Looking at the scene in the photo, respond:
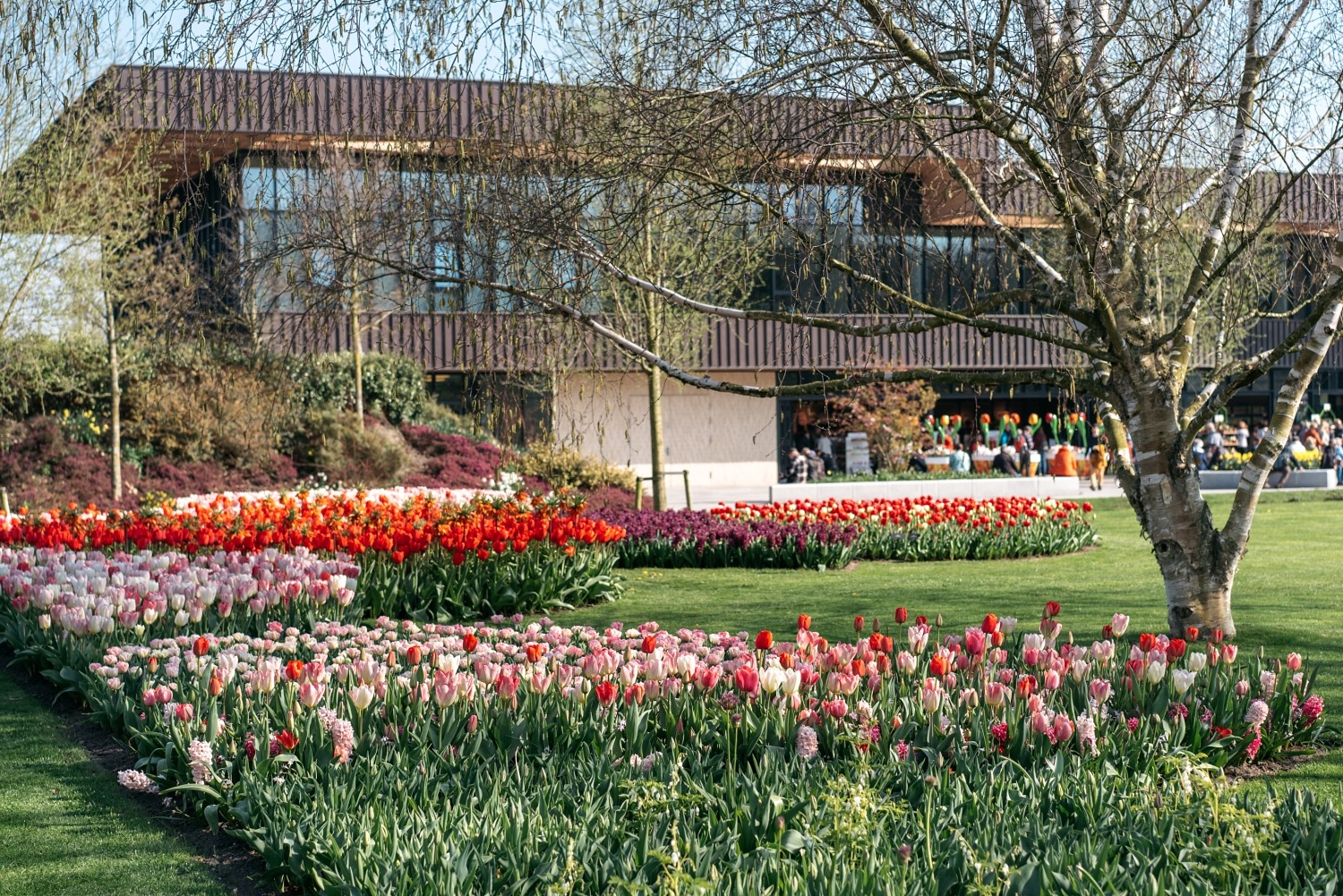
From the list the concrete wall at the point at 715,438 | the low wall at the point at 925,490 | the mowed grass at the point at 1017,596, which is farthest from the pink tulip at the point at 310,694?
the concrete wall at the point at 715,438

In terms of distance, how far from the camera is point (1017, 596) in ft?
36.9

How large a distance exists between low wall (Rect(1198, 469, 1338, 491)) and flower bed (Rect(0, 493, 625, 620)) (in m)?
20.3

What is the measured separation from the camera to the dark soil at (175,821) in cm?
433

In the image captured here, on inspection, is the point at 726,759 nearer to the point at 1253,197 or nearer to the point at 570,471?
the point at 1253,197

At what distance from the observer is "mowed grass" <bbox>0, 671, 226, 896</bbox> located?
4.29 m

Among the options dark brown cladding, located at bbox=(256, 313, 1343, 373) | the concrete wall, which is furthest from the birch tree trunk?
the concrete wall

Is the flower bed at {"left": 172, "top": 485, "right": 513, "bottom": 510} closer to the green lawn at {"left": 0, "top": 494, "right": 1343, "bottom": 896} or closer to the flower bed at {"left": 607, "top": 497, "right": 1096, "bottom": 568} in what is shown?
the flower bed at {"left": 607, "top": 497, "right": 1096, "bottom": 568}

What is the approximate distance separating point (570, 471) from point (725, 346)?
32.8 feet

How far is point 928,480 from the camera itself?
26516 mm

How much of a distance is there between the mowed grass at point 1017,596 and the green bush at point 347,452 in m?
9.88

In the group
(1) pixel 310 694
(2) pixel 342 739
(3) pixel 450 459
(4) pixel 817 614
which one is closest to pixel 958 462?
(3) pixel 450 459

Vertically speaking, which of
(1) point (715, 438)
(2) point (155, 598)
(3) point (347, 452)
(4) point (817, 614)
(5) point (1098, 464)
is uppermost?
(1) point (715, 438)

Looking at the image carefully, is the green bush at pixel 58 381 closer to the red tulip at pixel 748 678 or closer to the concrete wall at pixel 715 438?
the concrete wall at pixel 715 438

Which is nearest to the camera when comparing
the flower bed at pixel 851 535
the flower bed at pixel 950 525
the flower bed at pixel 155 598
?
the flower bed at pixel 155 598
